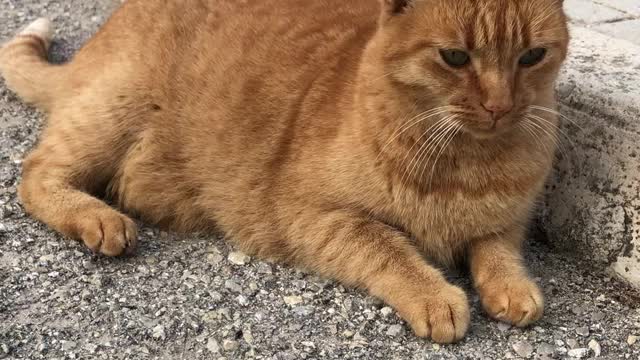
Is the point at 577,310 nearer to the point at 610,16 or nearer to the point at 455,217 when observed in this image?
the point at 455,217

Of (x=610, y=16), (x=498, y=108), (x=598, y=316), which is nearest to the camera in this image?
(x=498, y=108)

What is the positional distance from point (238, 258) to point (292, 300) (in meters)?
0.37

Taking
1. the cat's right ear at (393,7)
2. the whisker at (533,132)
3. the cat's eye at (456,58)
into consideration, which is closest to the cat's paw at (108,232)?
the cat's right ear at (393,7)

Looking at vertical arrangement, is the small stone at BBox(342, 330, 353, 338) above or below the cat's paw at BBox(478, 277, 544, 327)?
below

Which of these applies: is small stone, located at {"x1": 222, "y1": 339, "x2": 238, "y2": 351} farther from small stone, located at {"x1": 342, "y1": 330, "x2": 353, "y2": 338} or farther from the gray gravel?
small stone, located at {"x1": 342, "y1": 330, "x2": 353, "y2": 338}

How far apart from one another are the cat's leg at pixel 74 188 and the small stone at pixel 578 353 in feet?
5.45

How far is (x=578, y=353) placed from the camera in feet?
9.16

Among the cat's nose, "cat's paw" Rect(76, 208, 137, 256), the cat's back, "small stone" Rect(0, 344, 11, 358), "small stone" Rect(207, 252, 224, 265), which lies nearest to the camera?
the cat's nose

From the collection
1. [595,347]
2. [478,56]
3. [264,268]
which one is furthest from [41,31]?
[595,347]

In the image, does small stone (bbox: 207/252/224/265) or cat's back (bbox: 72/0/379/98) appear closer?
small stone (bbox: 207/252/224/265)

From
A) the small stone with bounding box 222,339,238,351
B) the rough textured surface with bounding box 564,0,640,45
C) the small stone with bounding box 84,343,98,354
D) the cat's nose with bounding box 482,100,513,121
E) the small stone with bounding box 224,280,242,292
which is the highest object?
the cat's nose with bounding box 482,100,513,121

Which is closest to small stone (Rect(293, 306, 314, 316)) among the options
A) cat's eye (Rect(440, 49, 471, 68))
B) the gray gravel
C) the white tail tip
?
the gray gravel

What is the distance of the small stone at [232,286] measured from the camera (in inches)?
121

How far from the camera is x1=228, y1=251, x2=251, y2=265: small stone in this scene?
10.7ft
